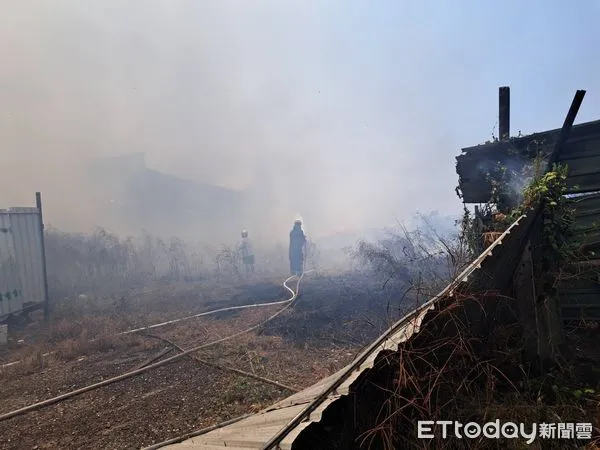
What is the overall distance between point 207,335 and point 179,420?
386 centimetres

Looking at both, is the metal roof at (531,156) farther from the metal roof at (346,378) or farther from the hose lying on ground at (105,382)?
the hose lying on ground at (105,382)

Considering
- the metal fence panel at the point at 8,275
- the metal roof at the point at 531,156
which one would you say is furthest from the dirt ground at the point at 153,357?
the metal roof at the point at 531,156

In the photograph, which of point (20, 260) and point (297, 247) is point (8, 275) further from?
point (297, 247)

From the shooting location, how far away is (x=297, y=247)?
17.7 meters

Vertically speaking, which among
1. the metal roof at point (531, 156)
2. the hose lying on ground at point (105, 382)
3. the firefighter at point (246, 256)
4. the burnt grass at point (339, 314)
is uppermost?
the metal roof at point (531, 156)

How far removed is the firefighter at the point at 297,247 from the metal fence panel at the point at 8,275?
11055mm

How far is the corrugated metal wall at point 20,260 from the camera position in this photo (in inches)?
364

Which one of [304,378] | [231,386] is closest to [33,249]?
[231,386]

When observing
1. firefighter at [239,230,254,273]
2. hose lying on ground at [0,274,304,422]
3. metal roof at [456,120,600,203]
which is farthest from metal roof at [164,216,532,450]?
firefighter at [239,230,254,273]

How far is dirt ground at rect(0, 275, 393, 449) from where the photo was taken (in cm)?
448

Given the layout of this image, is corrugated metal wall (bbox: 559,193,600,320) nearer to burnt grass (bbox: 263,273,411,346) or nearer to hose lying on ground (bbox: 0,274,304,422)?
burnt grass (bbox: 263,273,411,346)

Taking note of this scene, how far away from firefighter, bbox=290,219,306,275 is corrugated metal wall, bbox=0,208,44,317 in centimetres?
1049

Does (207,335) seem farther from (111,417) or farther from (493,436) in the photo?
(493,436)

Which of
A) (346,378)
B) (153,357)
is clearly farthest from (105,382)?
(346,378)
